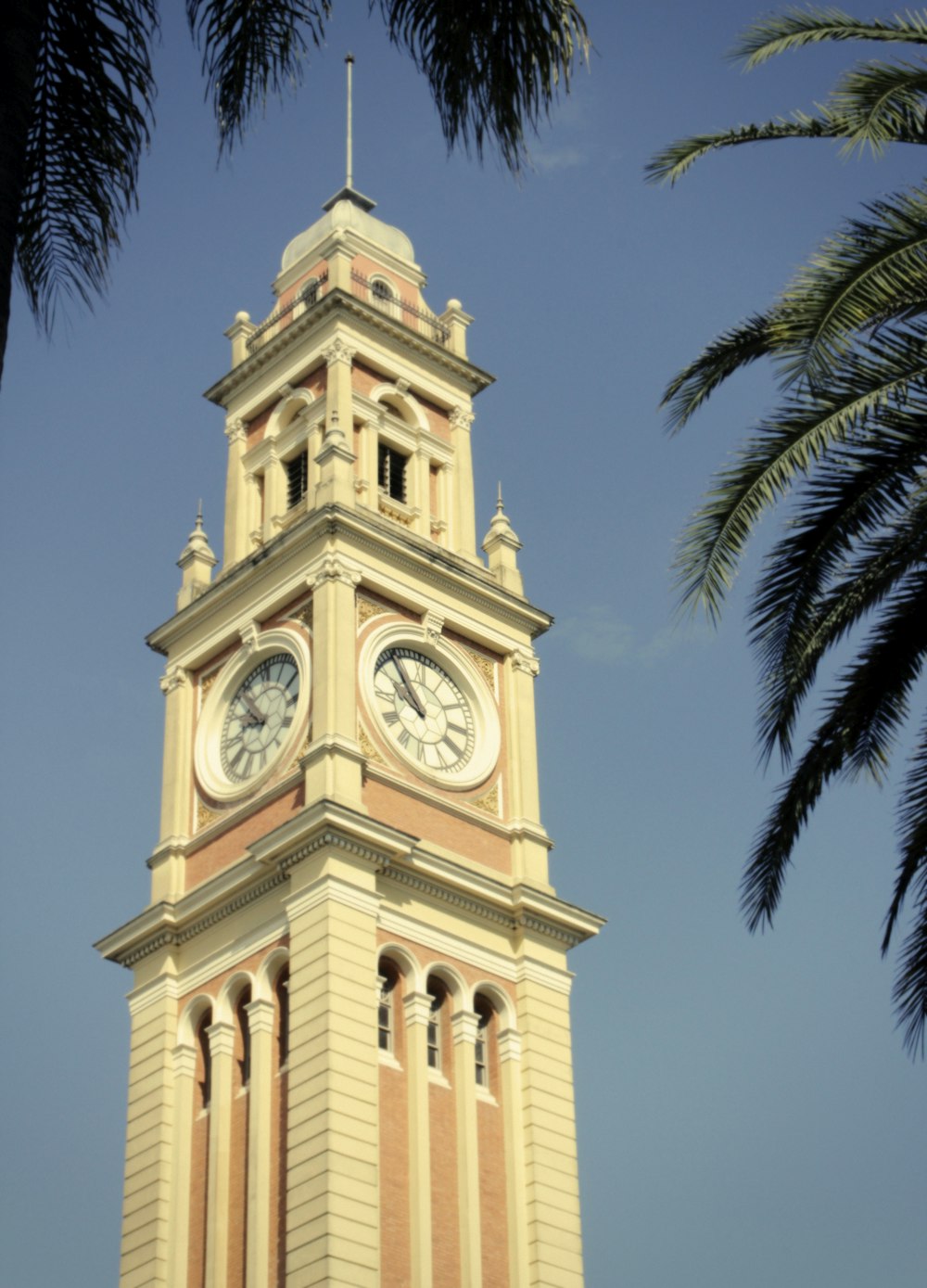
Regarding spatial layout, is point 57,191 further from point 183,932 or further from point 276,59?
point 183,932

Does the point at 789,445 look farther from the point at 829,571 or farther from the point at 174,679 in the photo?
the point at 174,679

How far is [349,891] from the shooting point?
36656 millimetres

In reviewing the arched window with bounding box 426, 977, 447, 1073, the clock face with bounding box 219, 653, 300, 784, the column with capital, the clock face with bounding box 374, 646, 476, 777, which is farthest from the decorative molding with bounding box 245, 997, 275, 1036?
the column with capital

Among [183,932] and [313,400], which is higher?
[313,400]

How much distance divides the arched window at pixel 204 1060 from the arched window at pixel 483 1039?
15.0 feet

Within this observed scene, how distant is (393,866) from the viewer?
37.8 meters

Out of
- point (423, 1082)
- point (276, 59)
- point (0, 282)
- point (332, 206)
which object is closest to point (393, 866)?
point (423, 1082)

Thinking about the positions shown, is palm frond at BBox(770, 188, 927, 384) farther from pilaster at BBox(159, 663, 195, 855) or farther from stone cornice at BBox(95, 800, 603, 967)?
pilaster at BBox(159, 663, 195, 855)

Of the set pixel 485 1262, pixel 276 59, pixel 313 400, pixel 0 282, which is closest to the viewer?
pixel 0 282

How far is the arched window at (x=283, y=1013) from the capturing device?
36.7 m

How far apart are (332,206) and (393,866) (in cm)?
1931

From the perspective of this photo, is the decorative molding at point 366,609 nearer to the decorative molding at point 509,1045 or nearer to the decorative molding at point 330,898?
the decorative molding at point 330,898

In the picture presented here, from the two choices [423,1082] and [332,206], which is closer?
[423,1082]

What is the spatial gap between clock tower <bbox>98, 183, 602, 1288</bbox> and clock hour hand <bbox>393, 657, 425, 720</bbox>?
3.1 inches
